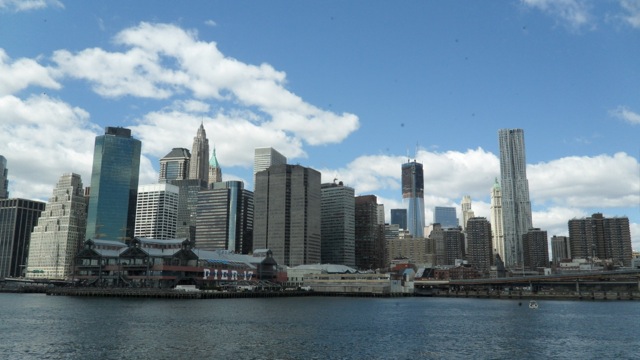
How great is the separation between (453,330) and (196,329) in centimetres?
3901

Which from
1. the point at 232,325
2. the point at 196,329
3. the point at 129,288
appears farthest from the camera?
the point at 129,288

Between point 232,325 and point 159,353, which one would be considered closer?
point 159,353

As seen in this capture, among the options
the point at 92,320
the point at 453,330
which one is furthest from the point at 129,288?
the point at 453,330

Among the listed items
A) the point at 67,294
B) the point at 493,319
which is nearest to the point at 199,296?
the point at 67,294

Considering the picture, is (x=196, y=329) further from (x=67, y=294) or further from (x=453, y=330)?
(x=67, y=294)

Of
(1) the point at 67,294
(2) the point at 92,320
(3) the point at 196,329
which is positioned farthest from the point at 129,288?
(3) the point at 196,329

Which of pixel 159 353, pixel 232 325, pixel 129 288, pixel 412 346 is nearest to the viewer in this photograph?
pixel 159 353

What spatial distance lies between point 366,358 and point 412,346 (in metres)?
12.2

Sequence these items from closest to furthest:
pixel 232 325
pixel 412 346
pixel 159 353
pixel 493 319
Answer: pixel 159 353 → pixel 412 346 → pixel 232 325 → pixel 493 319

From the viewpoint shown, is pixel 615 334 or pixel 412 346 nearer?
pixel 412 346

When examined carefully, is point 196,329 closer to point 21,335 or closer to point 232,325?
point 232,325

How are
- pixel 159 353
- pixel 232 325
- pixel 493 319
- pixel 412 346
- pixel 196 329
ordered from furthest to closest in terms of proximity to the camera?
pixel 493 319 < pixel 232 325 < pixel 196 329 < pixel 412 346 < pixel 159 353

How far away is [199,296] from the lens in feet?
547

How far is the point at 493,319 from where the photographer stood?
113 metres
